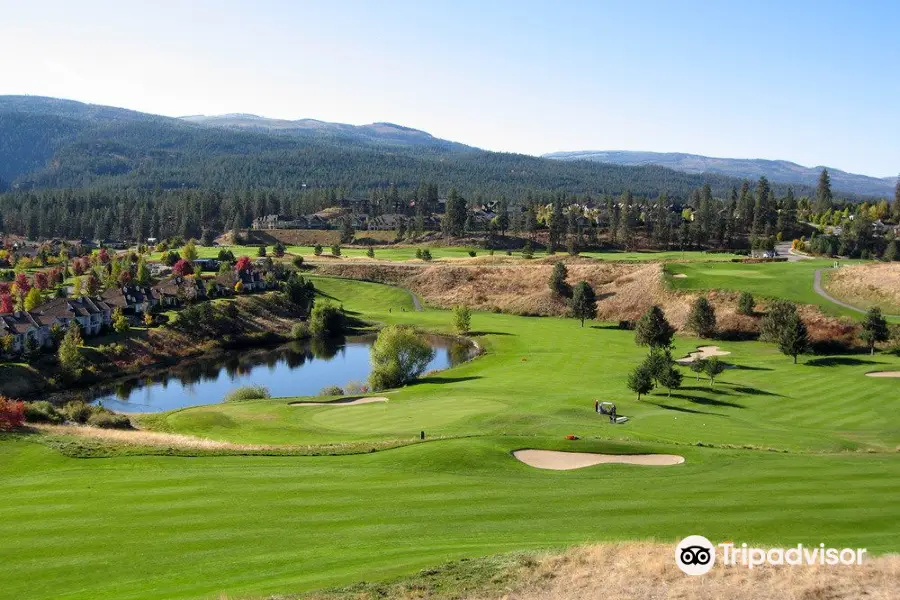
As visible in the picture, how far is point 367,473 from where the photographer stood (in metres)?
32.9

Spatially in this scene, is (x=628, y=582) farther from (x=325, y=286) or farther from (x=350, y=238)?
(x=350, y=238)

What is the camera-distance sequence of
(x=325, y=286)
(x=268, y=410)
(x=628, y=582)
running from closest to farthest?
1. (x=628, y=582)
2. (x=268, y=410)
3. (x=325, y=286)

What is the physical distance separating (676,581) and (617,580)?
155 centimetres

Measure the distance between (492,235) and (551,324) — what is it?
77261 mm

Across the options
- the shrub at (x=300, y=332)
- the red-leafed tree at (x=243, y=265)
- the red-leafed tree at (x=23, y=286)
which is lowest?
the shrub at (x=300, y=332)

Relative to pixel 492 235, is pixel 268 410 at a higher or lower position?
lower

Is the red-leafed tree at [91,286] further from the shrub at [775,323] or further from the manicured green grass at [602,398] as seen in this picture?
the shrub at [775,323]

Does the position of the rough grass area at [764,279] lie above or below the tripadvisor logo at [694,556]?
above

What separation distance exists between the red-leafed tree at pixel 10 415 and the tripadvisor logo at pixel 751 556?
3685 centimetres

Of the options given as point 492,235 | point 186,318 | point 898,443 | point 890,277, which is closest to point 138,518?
point 898,443

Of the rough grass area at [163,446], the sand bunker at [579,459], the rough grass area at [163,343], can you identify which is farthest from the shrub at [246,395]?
the sand bunker at [579,459]

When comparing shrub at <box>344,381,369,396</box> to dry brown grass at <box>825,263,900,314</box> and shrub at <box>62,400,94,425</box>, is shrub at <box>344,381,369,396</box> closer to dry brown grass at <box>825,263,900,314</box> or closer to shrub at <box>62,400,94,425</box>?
shrub at <box>62,400,94,425</box>

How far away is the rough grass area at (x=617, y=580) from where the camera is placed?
18.7 meters

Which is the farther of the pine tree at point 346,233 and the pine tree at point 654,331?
the pine tree at point 346,233
